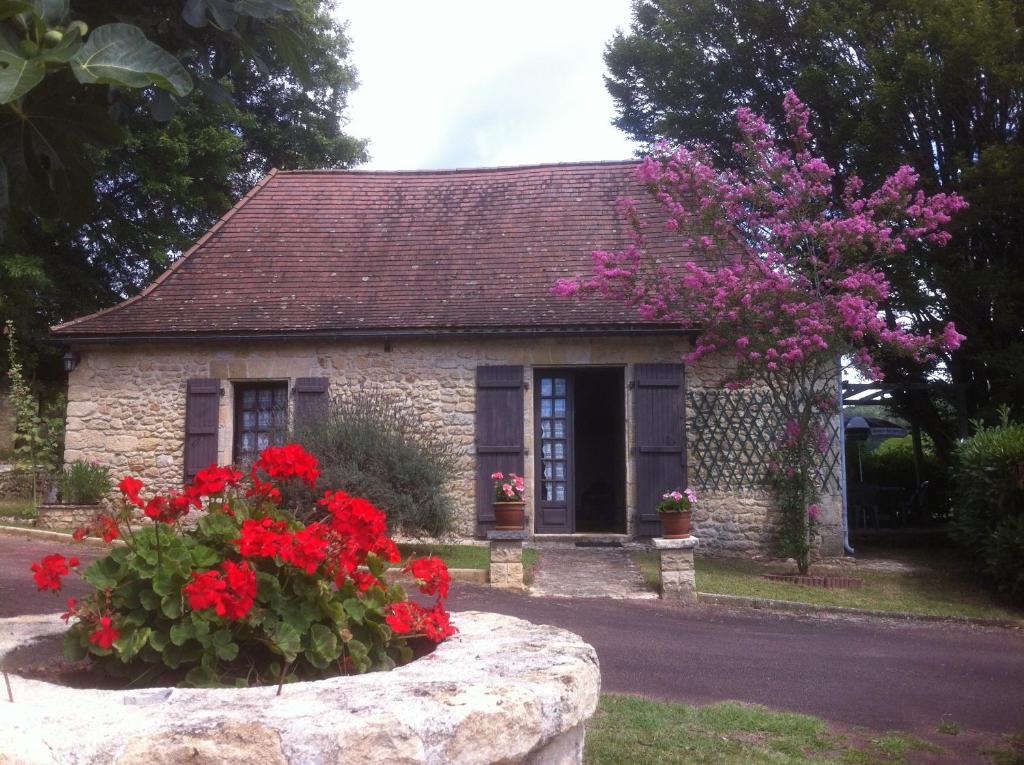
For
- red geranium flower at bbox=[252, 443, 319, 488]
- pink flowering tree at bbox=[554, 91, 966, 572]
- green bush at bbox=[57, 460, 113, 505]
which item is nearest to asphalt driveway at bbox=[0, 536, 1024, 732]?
pink flowering tree at bbox=[554, 91, 966, 572]

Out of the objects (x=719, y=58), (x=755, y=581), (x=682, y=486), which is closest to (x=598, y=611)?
(x=755, y=581)

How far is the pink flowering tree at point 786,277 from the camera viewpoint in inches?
372

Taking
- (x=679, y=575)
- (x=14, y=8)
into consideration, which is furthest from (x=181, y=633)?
(x=679, y=575)

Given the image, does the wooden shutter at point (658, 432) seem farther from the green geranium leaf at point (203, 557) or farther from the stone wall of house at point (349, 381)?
the green geranium leaf at point (203, 557)

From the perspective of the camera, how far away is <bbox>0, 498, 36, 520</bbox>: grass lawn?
501 inches

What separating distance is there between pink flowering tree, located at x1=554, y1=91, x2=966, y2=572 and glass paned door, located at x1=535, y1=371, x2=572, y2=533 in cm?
183

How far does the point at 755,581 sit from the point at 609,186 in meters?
6.85

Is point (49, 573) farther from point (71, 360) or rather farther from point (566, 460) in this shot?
point (71, 360)

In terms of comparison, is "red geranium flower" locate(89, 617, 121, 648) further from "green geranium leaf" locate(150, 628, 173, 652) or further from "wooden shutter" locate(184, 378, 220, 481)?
"wooden shutter" locate(184, 378, 220, 481)

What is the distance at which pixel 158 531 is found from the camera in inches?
107

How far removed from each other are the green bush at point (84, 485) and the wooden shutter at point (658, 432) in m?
6.82

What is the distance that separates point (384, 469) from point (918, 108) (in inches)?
389

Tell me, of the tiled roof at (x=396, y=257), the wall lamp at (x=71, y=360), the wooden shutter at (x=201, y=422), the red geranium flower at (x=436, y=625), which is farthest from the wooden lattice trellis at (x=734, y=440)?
the red geranium flower at (x=436, y=625)

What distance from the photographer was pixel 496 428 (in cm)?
1171
